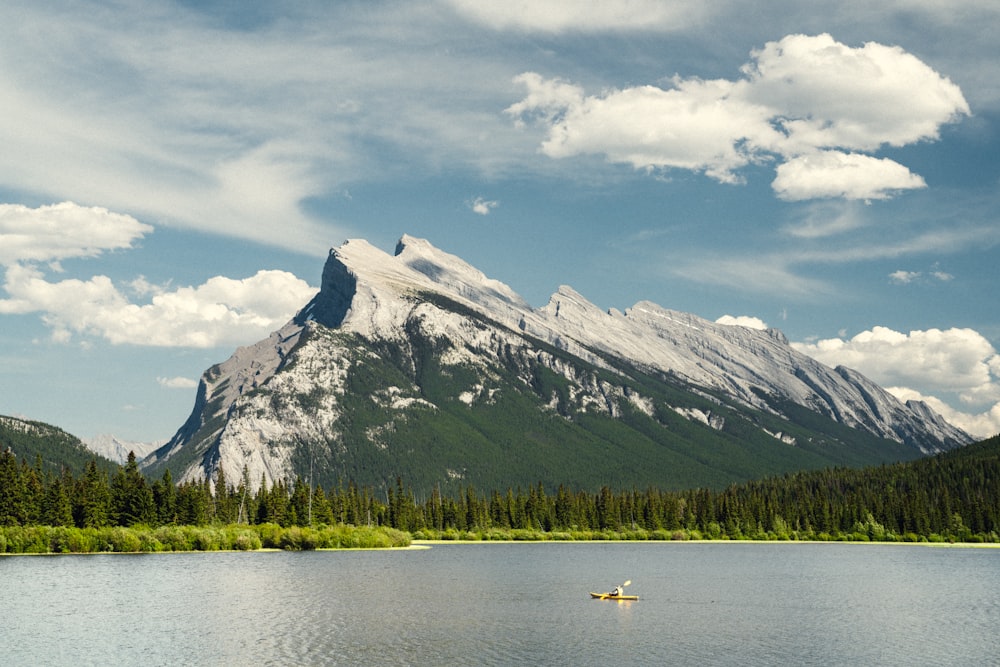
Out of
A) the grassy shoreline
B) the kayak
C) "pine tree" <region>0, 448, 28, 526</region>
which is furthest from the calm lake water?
"pine tree" <region>0, 448, 28, 526</region>

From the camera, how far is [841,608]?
4139 inches

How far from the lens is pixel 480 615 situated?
3794 inches

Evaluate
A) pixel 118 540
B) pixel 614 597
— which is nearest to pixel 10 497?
pixel 118 540

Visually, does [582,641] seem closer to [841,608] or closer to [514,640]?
[514,640]

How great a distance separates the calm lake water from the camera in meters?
73.1

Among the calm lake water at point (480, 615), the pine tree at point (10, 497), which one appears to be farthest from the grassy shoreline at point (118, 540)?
the calm lake water at point (480, 615)

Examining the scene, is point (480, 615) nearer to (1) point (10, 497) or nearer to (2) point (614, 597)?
(2) point (614, 597)

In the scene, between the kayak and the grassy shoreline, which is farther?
the grassy shoreline

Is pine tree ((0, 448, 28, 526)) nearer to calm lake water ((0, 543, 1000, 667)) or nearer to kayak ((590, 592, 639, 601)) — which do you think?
calm lake water ((0, 543, 1000, 667))

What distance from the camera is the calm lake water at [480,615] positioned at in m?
73.1

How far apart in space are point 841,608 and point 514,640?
44043mm

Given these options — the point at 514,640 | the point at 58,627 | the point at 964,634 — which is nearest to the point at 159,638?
the point at 58,627

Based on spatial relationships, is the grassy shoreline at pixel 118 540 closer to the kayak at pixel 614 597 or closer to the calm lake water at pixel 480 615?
the calm lake water at pixel 480 615

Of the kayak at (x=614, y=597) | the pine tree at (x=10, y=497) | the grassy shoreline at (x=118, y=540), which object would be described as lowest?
the kayak at (x=614, y=597)
